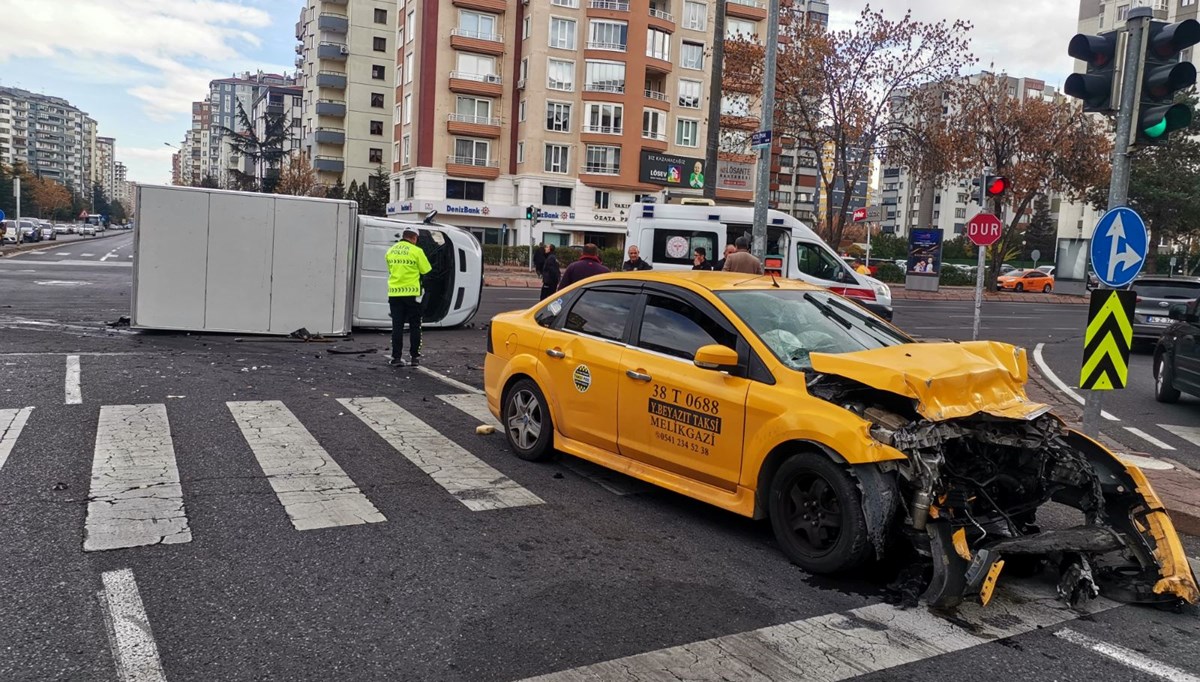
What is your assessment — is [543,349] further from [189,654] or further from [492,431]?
[189,654]

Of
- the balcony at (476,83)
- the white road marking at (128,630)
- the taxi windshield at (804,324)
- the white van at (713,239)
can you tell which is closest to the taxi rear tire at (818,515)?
the taxi windshield at (804,324)

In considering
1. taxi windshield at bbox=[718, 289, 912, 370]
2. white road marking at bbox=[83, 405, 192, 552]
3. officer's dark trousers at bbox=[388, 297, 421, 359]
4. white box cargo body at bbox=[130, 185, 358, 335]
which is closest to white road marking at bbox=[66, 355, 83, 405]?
white road marking at bbox=[83, 405, 192, 552]

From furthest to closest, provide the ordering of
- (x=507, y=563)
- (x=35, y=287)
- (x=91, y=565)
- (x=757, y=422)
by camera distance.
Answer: (x=35, y=287) < (x=757, y=422) < (x=507, y=563) < (x=91, y=565)

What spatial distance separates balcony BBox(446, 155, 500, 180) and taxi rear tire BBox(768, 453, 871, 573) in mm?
54957

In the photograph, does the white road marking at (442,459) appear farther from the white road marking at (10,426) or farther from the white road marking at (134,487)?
the white road marking at (10,426)

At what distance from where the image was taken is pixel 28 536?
15.4 ft

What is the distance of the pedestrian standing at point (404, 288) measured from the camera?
37.1ft

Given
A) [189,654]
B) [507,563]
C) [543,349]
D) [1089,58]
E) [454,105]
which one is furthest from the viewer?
[454,105]

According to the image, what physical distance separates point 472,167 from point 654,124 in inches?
495

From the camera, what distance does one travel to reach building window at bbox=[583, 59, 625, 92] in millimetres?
56469

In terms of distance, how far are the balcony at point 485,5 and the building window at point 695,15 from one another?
485 inches

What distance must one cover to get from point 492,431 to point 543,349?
1455mm

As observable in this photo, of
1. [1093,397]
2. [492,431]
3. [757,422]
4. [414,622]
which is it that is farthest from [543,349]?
[1093,397]

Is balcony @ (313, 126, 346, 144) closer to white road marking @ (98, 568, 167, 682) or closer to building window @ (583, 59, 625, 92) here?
building window @ (583, 59, 625, 92)
